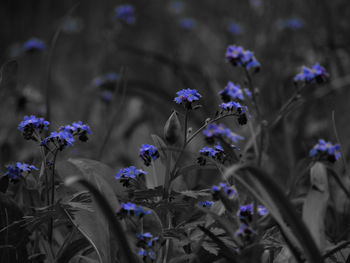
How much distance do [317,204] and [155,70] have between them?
14.2 ft

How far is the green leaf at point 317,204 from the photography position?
1.30 metres

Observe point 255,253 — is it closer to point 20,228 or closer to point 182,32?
point 20,228

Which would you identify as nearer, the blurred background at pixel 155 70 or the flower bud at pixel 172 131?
the flower bud at pixel 172 131

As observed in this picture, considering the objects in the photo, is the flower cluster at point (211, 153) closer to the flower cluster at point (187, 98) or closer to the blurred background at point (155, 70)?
the flower cluster at point (187, 98)

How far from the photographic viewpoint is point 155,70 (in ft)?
18.0

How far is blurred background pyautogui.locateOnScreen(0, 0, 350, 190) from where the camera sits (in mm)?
3088

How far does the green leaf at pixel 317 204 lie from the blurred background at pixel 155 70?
0.59 metres

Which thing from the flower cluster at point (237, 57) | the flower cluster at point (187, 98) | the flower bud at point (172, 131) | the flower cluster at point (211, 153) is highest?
the flower cluster at point (237, 57)

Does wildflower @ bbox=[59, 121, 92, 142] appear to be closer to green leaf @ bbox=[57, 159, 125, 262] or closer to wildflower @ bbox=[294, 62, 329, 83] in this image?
green leaf @ bbox=[57, 159, 125, 262]

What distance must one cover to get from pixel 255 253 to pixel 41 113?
2.51 meters

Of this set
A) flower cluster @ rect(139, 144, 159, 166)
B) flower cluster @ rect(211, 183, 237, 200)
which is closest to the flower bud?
flower cluster @ rect(139, 144, 159, 166)

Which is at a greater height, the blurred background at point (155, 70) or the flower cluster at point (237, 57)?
the blurred background at point (155, 70)

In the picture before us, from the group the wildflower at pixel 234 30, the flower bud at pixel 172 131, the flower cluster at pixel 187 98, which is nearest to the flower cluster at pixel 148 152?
the flower bud at pixel 172 131

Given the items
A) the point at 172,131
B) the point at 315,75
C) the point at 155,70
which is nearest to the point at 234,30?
the point at 155,70
